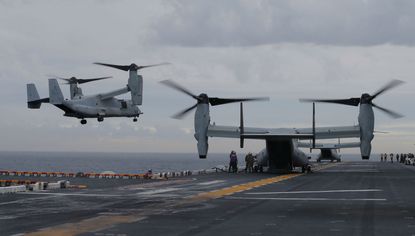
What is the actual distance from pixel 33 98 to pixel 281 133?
4538 cm

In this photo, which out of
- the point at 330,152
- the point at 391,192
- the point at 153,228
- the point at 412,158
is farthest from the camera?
the point at 330,152

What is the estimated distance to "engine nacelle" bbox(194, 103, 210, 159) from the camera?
51.8m

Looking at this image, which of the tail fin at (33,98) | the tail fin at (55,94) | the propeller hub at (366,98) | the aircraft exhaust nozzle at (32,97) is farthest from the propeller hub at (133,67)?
Result: the propeller hub at (366,98)

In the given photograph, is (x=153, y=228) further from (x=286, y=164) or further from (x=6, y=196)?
(x=286, y=164)

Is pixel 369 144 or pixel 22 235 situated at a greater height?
pixel 369 144

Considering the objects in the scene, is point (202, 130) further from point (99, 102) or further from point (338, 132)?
point (99, 102)

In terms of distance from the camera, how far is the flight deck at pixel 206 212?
1589 centimetres

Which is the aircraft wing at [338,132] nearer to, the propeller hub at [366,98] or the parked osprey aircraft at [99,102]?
the propeller hub at [366,98]

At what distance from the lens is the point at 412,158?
10075cm

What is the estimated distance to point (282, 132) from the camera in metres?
52.4

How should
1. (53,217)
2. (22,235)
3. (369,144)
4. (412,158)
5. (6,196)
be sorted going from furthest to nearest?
1. (412,158)
2. (369,144)
3. (6,196)
4. (53,217)
5. (22,235)

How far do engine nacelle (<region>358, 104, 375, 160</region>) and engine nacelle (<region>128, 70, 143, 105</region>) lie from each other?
129 feet

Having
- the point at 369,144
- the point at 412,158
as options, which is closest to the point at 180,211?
the point at 369,144

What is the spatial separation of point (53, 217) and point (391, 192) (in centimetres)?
1835
